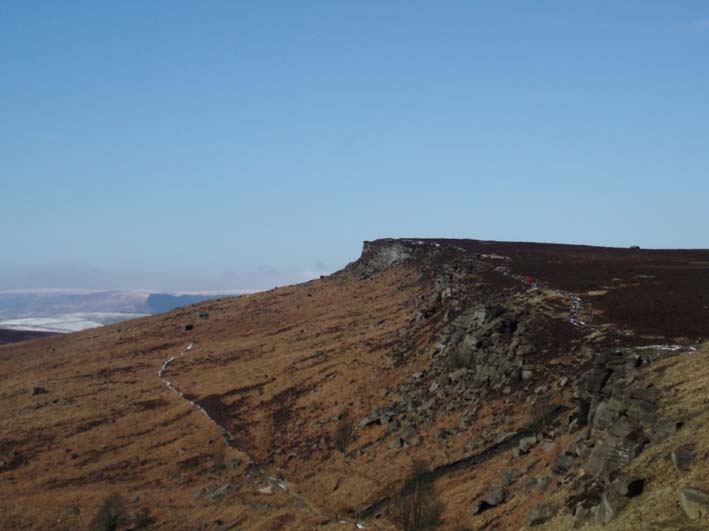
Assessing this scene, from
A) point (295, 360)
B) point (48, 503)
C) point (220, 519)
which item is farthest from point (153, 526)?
point (295, 360)

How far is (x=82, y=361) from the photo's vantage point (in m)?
110

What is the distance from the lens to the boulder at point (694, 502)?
24.5 meters

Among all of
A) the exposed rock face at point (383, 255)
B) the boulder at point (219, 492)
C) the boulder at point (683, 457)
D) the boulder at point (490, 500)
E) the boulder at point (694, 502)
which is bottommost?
the boulder at point (219, 492)

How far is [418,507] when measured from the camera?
3741 cm

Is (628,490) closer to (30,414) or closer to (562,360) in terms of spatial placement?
(562,360)

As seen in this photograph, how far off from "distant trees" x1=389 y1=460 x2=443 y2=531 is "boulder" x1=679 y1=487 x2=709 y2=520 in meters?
15.0

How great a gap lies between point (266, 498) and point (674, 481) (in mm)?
32858

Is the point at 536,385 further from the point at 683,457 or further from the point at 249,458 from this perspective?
the point at 249,458

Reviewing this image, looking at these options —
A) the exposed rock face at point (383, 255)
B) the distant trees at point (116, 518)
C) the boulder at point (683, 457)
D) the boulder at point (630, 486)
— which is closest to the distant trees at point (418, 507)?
the boulder at point (630, 486)

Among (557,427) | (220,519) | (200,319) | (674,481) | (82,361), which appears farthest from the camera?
(200,319)

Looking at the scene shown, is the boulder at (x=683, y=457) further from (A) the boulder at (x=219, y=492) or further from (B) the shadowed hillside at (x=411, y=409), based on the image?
(A) the boulder at (x=219, y=492)

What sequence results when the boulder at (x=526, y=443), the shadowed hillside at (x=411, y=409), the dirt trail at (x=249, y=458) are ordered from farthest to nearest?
the dirt trail at (x=249, y=458) → the boulder at (x=526, y=443) → the shadowed hillside at (x=411, y=409)

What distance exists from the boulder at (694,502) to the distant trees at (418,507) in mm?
14996

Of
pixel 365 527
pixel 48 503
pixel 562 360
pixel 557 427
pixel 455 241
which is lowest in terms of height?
pixel 48 503
